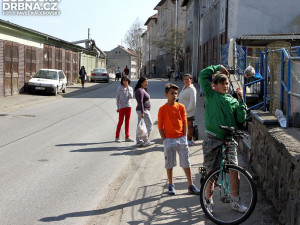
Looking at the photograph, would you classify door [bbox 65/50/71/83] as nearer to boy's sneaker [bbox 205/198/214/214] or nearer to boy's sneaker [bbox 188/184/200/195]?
boy's sneaker [bbox 188/184/200/195]

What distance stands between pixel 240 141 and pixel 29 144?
479 centimetres

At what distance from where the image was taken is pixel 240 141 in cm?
986

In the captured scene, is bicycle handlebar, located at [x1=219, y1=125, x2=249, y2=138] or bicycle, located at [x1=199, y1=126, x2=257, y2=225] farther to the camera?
bicycle handlebar, located at [x1=219, y1=125, x2=249, y2=138]

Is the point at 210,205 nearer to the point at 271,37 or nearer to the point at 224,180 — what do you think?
the point at 224,180

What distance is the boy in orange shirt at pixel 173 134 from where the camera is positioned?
21.9 feet

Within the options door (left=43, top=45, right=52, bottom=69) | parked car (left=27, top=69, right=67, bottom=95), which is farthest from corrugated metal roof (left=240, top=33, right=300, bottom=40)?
door (left=43, top=45, right=52, bottom=69)

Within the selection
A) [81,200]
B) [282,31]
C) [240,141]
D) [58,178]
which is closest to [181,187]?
[81,200]

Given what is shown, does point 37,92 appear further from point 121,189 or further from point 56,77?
point 121,189

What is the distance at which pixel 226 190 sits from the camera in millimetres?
5605

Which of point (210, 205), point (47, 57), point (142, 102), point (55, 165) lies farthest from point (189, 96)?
point (47, 57)

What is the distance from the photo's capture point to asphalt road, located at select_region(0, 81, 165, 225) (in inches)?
238

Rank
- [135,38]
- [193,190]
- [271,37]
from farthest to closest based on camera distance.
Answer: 1. [135,38]
2. [271,37]
3. [193,190]

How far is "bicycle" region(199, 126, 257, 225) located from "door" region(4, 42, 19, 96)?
70.6ft

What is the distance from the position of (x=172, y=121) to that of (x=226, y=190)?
4.84 feet
